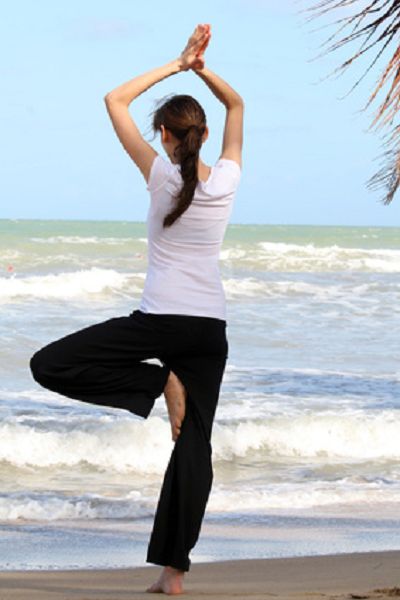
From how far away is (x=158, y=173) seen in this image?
4258mm

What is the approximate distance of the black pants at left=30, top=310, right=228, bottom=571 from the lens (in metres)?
4.28

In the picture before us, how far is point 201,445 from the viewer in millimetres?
4465

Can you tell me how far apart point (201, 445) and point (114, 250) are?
3485 cm

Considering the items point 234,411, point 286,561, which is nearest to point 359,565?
point 286,561

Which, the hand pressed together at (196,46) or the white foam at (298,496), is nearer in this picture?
the hand pressed together at (196,46)

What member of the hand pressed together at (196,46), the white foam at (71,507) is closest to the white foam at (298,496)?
the white foam at (71,507)

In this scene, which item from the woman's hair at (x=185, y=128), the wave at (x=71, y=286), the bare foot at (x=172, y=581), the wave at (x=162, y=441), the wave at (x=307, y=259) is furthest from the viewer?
the wave at (x=307, y=259)

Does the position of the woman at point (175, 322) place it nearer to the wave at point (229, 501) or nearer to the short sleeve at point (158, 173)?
the short sleeve at point (158, 173)

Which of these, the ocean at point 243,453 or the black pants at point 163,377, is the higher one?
the black pants at point 163,377

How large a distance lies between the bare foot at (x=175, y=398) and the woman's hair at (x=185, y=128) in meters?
0.56

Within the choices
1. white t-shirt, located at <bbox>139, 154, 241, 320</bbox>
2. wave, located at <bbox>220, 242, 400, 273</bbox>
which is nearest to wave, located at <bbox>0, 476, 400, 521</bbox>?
white t-shirt, located at <bbox>139, 154, 241, 320</bbox>

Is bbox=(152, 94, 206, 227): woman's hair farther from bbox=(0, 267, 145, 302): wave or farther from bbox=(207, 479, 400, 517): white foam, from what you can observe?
bbox=(0, 267, 145, 302): wave

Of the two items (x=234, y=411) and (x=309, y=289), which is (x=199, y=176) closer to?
(x=234, y=411)

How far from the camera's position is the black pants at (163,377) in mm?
4281
